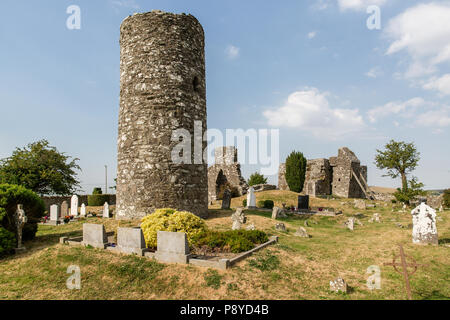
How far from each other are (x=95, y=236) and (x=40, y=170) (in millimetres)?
23754

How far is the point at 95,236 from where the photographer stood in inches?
369

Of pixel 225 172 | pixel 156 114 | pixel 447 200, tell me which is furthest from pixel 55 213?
pixel 447 200

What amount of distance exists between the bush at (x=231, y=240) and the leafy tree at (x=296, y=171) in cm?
2799

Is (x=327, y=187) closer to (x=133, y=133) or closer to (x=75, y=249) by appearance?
(x=133, y=133)

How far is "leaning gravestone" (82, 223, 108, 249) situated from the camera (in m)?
9.24

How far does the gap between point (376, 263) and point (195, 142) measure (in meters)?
9.06

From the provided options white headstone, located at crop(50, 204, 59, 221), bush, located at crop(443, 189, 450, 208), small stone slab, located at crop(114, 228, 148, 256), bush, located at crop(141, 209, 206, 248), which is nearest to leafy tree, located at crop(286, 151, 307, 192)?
bush, located at crop(443, 189, 450, 208)

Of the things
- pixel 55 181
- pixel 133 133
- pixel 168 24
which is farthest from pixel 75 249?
pixel 55 181

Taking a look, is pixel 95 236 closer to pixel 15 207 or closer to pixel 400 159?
pixel 15 207

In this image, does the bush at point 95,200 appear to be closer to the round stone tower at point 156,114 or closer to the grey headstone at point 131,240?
the round stone tower at point 156,114

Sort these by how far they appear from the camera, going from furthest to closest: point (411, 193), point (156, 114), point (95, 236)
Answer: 1. point (411, 193)
2. point (156, 114)
3. point (95, 236)

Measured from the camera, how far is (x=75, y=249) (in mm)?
9102

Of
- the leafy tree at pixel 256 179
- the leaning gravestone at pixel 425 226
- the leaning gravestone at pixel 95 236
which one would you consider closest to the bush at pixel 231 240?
the leaning gravestone at pixel 95 236

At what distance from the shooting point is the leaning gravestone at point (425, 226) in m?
10.7
